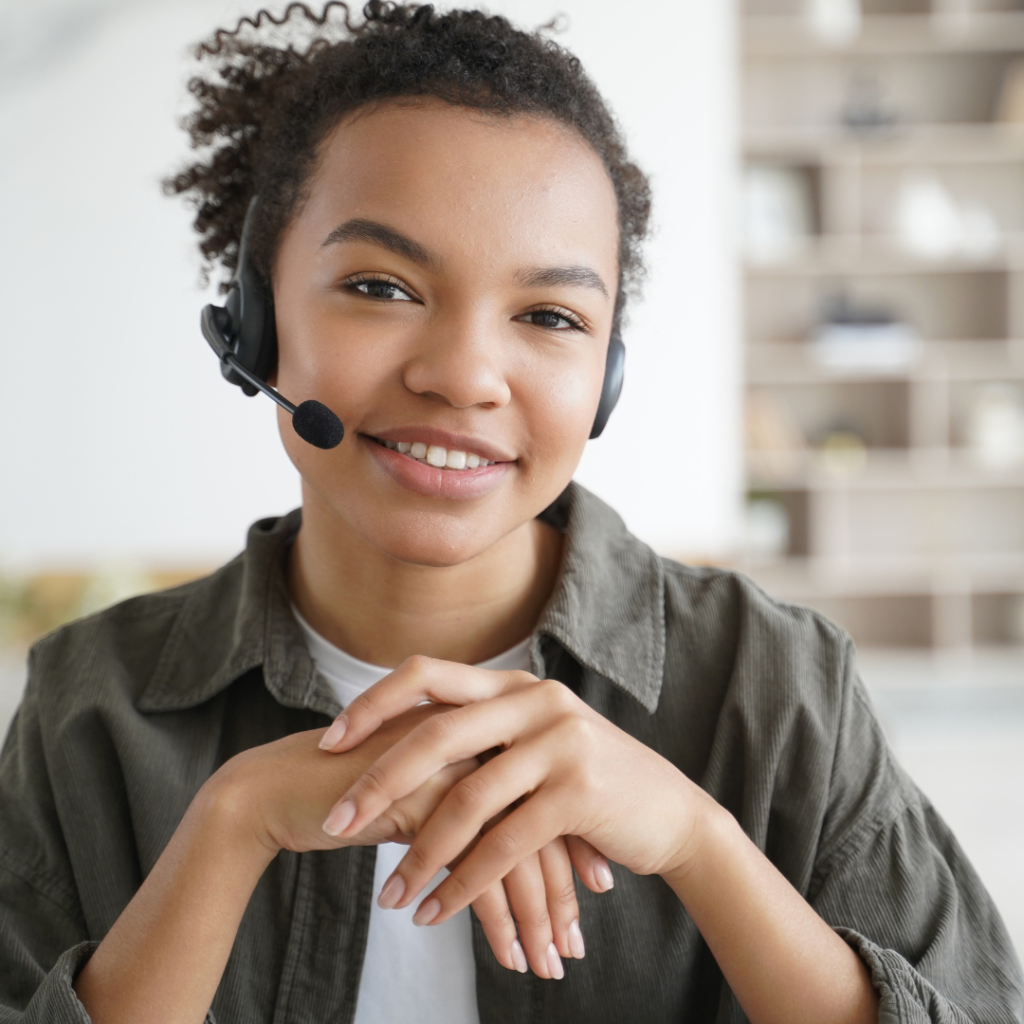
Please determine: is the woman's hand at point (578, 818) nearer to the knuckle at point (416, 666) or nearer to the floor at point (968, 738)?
the knuckle at point (416, 666)

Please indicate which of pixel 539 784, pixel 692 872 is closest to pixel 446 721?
pixel 539 784

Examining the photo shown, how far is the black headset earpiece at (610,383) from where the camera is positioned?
105 centimetres

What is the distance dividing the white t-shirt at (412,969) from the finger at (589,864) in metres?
0.18

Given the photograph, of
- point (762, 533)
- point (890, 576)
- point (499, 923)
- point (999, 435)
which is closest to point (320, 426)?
point (499, 923)

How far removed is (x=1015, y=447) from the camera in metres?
4.79

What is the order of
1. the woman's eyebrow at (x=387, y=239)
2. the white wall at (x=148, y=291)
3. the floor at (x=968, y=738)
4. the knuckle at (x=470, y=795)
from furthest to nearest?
the white wall at (x=148, y=291) < the floor at (x=968, y=738) < the woman's eyebrow at (x=387, y=239) < the knuckle at (x=470, y=795)

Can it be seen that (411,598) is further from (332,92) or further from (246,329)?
(332,92)

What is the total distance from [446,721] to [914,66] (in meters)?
4.92

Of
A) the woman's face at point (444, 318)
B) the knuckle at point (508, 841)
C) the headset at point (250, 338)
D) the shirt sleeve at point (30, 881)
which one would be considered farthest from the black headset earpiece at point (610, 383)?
the shirt sleeve at point (30, 881)

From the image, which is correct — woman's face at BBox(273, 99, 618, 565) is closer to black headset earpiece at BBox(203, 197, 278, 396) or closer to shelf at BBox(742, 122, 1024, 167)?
black headset earpiece at BBox(203, 197, 278, 396)

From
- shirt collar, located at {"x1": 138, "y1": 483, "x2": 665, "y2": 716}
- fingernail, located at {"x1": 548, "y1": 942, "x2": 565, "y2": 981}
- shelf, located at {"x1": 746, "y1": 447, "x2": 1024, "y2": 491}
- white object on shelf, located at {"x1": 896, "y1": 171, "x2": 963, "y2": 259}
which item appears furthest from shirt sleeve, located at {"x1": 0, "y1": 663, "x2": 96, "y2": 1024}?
white object on shelf, located at {"x1": 896, "y1": 171, "x2": 963, "y2": 259}

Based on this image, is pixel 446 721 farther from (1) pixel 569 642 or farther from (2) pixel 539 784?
(1) pixel 569 642

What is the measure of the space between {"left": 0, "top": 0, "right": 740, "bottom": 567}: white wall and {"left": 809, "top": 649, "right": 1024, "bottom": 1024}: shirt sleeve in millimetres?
3310

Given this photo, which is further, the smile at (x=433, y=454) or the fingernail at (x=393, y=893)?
the smile at (x=433, y=454)
